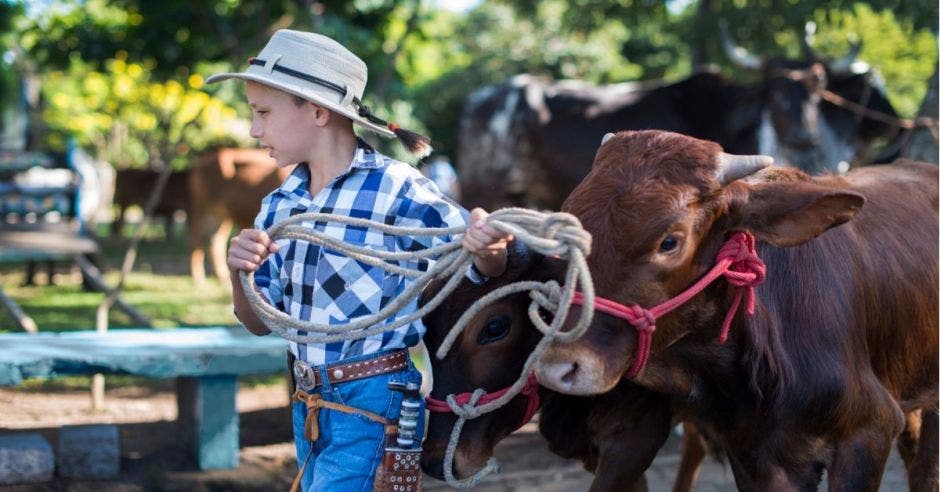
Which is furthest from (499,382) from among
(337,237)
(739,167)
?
(739,167)

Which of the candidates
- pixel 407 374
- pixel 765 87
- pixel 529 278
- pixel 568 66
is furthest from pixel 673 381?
pixel 568 66

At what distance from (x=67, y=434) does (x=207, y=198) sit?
867cm

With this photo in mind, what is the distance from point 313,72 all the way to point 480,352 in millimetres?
876

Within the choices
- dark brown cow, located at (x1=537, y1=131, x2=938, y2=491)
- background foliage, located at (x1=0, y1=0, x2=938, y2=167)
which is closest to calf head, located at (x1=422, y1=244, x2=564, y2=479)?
dark brown cow, located at (x1=537, y1=131, x2=938, y2=491)

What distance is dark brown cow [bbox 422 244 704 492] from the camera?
3047mm

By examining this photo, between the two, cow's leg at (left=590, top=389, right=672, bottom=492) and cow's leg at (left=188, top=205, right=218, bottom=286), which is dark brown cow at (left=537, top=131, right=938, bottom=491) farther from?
cow's leg at (left=188, top=205, right=218, bottom=286)

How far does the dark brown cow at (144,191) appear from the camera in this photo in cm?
1900

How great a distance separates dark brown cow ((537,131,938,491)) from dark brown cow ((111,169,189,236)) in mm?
16453

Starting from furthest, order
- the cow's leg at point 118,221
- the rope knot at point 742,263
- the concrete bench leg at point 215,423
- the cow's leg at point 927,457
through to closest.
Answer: the cow's leg at point 118,221
the concrete bench leg at point 215,423
the cow's leg at point 927,457
the rope knot at point 742,263

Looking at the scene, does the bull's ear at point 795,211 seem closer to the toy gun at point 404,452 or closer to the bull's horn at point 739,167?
the bull's horn at point 739,167

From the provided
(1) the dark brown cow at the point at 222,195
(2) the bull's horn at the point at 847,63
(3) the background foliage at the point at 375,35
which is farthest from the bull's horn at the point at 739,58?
(1) the dark brown cow at the point at 222,195

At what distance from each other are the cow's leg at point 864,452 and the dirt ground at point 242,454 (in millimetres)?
1372

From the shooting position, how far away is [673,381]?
3.12 m

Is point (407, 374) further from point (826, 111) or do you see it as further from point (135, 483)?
point (826, 111)
